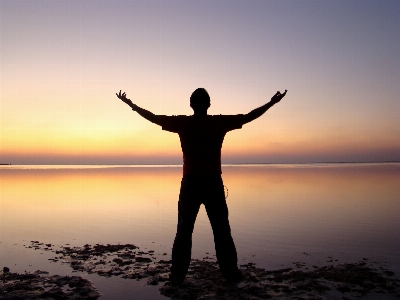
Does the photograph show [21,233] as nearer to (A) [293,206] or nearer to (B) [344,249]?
(B) [344,249]

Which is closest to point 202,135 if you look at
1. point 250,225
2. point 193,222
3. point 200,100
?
point 200,100

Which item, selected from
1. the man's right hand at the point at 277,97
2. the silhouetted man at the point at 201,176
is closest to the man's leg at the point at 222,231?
the silhouetted man at the point at 201,176

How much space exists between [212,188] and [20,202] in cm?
1890

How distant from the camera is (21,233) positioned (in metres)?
12.2

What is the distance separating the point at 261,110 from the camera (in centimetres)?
620

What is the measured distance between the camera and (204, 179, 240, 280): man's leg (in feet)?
20.9

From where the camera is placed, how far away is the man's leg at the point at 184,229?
6359 millimetres

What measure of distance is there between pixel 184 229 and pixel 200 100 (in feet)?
7.45

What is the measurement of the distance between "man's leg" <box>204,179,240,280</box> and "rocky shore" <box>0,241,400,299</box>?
11.6 inches

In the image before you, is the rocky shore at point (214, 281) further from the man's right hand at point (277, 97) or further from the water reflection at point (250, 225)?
the man's right hand at point (277, 97)

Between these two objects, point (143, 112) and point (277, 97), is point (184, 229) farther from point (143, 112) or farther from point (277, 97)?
point (277, 97)

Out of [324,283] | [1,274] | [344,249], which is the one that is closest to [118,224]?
[1,274]

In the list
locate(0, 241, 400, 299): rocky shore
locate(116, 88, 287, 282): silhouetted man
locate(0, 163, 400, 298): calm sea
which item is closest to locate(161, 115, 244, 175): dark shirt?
locate(116, 88, 287, 282): silhouetted man

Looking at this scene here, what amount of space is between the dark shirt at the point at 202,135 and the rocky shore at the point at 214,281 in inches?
77.7
